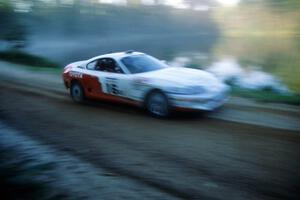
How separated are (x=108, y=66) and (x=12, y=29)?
15.6 m

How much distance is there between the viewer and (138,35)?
2102cm

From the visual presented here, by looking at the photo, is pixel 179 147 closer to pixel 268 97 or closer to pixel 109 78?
pixel 109 78

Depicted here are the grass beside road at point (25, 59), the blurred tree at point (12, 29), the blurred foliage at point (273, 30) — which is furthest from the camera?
the blurred tree at point (12, 29)

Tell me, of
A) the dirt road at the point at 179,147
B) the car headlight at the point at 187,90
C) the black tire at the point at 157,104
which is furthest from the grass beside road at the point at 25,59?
the car headlight at the point at 187,90

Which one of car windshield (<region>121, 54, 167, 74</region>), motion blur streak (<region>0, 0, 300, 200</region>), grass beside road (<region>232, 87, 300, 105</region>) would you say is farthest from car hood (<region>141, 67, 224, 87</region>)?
grass beside road (<region>232, 87, 300, 105</region>)

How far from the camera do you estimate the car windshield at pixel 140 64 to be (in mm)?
9680

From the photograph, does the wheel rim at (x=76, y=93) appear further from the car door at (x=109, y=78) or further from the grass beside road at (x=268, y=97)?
the grass beside road at (x=268, y=97)

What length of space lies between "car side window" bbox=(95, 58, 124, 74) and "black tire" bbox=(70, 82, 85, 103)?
0.85 m

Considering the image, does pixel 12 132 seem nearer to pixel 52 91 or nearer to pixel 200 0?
pixel 52 91

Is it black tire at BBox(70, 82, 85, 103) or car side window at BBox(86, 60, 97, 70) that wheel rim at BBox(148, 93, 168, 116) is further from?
black tire at BBox(70, 82, 85, 103)

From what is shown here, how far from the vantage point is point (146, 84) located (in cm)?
905

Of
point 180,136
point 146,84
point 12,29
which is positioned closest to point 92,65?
point 146,84

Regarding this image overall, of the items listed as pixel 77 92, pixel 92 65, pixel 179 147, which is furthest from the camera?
pixel 77 92

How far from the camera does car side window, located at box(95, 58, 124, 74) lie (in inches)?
387
